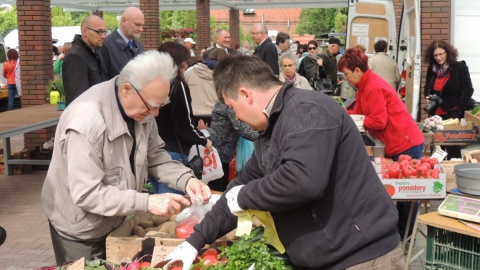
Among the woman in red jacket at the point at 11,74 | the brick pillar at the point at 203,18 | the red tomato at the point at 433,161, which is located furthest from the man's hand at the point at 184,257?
the brick pillar at the point at 203,18

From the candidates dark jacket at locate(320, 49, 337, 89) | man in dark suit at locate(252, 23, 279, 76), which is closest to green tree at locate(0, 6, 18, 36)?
A: dark jacket at locate(320, 49, 337, 89)

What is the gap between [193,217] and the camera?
3.87 metres

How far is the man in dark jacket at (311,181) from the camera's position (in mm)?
2600

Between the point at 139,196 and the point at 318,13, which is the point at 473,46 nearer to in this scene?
the point at 139,196

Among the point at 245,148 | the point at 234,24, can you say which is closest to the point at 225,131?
the point at 245,148

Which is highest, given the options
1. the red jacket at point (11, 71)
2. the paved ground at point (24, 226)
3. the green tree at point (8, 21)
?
the green tree at point (8, 21)

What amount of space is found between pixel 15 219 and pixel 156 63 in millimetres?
4819

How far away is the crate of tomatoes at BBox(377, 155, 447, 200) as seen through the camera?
5.18m

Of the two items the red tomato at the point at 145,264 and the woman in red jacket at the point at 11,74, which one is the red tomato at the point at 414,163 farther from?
the woman in red jacket at the point at 11,74

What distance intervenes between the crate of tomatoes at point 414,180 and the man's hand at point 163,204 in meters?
2.25

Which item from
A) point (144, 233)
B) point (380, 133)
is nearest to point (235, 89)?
point (144, 233)

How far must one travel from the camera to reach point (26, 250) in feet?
20.8

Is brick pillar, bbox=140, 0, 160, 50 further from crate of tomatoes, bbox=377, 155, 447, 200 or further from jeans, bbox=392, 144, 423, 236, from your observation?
crate of tomatoes, bbox=377, 155, 447, 200

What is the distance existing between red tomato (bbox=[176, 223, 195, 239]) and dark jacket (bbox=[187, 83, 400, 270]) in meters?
1.02
